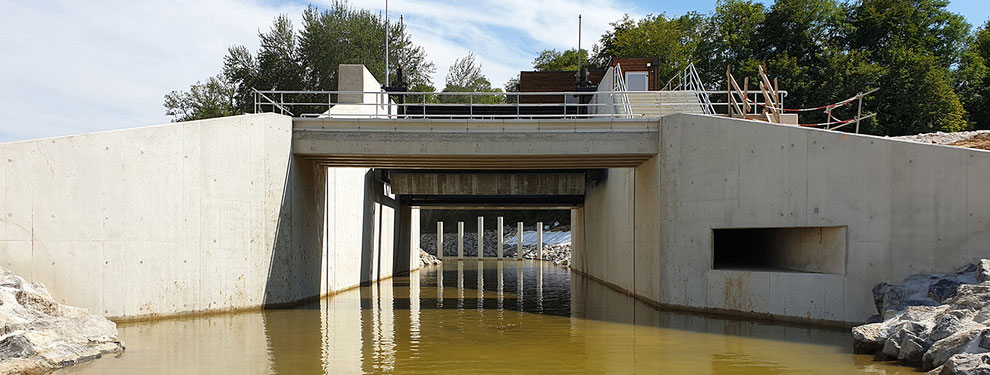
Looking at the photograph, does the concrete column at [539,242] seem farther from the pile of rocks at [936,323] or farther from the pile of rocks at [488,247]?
the pile of rocks at [936,323]

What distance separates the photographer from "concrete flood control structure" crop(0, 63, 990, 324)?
14.2 metres

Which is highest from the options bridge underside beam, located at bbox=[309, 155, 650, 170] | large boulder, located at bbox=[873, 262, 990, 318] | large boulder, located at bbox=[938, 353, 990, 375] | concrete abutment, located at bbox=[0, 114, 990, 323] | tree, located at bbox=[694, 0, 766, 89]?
tree, located at bbox=[694, 0, 766, 89]

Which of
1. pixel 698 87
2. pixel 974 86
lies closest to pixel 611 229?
pixel 698 87

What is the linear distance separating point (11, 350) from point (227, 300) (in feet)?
22.8

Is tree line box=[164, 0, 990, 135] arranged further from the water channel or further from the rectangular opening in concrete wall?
the water channel

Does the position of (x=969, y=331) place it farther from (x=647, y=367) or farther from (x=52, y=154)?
(x=52, y=154)

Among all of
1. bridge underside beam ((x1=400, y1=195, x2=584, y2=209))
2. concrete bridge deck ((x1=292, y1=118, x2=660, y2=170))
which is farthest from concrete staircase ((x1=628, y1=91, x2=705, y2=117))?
bridge underside beam ((x1=400, y1=195, x2=584, y2=209))

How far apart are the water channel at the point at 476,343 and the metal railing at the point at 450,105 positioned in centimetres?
485

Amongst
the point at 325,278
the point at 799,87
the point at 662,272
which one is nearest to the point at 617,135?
the point at 662,272

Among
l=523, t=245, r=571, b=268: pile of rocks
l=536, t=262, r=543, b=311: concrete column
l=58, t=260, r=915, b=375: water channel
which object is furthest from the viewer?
l=523, t=245, r=571, b=268: pile of rocks

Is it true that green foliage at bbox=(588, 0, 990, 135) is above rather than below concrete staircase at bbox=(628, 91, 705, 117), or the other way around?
above

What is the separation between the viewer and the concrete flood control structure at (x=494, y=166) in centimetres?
1423

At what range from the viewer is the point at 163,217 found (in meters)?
15.9

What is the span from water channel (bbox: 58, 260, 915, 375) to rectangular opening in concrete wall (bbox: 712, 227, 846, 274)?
1685mm
